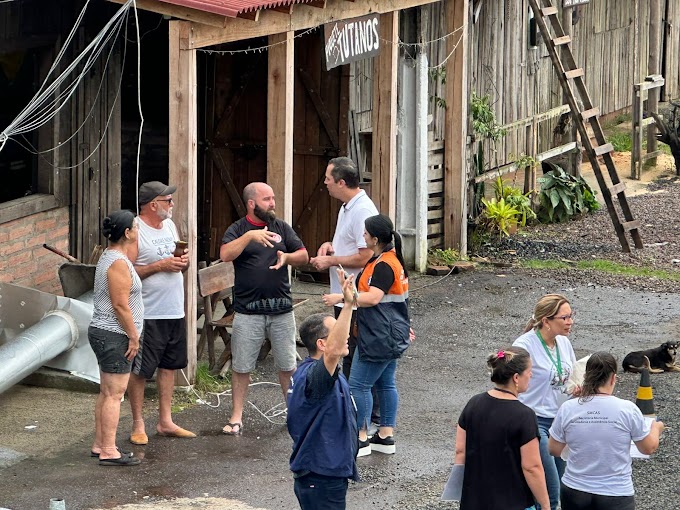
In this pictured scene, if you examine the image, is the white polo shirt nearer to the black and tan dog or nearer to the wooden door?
the black and tan dog

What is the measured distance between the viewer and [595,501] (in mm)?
5883

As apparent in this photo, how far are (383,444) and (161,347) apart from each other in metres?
1.61

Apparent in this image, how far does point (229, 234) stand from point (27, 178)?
327cm

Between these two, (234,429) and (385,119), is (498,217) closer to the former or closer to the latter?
(385,119)

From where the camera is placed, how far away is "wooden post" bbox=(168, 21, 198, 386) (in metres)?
9.08

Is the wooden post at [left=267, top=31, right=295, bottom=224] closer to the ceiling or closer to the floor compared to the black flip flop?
closer to the ceiling

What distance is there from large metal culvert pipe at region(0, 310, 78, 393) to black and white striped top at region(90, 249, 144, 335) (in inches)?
46.7

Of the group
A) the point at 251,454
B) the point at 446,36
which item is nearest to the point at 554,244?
the point at 446,36

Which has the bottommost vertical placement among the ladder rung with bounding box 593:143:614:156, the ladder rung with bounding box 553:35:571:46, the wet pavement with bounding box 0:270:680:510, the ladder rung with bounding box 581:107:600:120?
the wet pavement with bounding box 0:270:680:510

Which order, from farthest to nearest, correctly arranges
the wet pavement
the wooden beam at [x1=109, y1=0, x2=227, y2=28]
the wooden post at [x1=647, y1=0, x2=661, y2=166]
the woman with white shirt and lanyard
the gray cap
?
1. the wooden post at [x1=647, y1=0, x2=661, y2=166]
2. the wooden beam at [x1=109, y1=0, x2=227, y2=28]
3. the gray cap
4. the wet pavement
5. the woman with white shirt and lanyard

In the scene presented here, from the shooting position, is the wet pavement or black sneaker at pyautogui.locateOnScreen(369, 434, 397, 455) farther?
black sneaker at pyautogui.locateOnScreen(369, 434, 397, 455)

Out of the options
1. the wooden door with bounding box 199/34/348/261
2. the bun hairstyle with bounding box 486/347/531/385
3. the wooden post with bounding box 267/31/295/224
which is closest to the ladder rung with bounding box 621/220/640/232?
the wooden door with bounding box 199/34/348/261

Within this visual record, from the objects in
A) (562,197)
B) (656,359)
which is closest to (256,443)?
(656,359)

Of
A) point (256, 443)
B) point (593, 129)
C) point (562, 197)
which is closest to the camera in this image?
point (256, 443)
